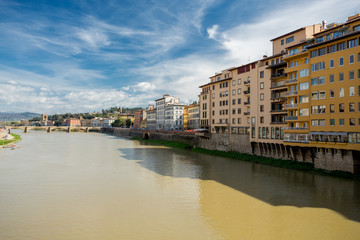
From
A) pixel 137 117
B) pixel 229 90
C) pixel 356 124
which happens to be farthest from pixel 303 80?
pixel 137 117

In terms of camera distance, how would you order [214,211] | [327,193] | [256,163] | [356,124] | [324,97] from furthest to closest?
1. [256,163]
2. [324,97]
3. [356,124]
4. [327,193]
5. [214,211]

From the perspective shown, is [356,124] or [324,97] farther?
[324,97]

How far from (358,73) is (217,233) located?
24.1 metres

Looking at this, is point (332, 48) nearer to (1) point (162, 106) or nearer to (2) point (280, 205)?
(2) point (280, 205)

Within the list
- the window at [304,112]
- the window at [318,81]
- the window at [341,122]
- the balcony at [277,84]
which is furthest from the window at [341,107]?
the balcony at [277,84]

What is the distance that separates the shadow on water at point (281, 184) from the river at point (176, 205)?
0.09 metres

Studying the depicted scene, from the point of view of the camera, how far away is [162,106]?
112312 mm

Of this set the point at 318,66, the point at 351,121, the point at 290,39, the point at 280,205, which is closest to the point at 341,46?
the point at 318,66

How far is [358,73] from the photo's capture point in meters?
27.0

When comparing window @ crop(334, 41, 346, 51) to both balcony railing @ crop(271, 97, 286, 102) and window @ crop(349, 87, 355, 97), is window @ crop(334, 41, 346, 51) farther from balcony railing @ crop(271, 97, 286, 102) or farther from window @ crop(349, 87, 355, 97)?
balcony railing @ crop(271, 97, 286, 102)

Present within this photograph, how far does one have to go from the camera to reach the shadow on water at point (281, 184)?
21.6m

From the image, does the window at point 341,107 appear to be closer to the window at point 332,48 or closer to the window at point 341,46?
the window at point 341,46

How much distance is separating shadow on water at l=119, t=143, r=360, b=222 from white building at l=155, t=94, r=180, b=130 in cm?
6997

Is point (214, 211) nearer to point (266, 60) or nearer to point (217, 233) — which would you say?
point (217, 233)
